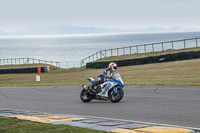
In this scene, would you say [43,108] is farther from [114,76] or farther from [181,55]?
[181,55]

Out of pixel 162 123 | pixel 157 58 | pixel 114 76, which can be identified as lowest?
pixel 162 123

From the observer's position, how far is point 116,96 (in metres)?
13.2

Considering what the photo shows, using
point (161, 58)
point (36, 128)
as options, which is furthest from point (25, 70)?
point (36, 128)

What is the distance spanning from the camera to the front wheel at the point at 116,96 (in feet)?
42.9

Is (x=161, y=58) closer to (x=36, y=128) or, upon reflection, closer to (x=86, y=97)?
(x=86, y=97)

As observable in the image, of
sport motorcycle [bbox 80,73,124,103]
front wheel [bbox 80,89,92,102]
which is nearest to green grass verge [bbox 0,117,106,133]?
sport motorcycle [bbox 80,73,124,103]

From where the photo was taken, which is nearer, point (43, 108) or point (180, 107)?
point (180, 107)

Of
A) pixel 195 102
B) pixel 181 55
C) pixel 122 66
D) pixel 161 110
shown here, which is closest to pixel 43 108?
pixel 161 110

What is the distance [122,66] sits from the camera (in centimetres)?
3991

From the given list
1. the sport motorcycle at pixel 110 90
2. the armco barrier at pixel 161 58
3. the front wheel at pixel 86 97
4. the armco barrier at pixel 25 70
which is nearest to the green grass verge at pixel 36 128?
the sport motorcycle at pixel 110 90

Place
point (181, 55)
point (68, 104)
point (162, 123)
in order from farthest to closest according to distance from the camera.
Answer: point (181, 55) → point (68, 104) → point (162, 123)

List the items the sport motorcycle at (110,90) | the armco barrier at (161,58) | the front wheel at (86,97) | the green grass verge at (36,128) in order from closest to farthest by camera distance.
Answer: the green grass verge at (36,128) → the sport motorcycle at (110,90) → the front wheel at (86,97) → the armco barrier at (161,58)

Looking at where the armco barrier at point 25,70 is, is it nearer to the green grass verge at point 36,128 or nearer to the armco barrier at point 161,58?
the armco barrier at point 161,58

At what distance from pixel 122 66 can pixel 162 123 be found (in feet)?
104
